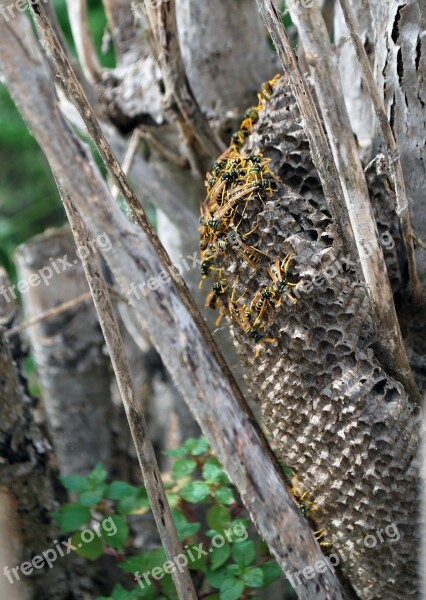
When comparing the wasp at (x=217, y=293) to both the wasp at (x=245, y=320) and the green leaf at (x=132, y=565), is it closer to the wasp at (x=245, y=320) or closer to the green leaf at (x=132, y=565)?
the wasp at (x=245, y=320)

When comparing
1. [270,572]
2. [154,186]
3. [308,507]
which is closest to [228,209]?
[308,507]

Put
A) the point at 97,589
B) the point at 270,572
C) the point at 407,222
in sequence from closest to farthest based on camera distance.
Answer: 1. the point at 407,222
2. the point at 270,572
3. the point at 97,589

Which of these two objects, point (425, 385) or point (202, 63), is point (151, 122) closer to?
point (202, 63)

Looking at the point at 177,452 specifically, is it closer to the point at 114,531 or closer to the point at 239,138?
the point at 114,531

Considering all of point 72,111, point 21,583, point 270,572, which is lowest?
point 270,572

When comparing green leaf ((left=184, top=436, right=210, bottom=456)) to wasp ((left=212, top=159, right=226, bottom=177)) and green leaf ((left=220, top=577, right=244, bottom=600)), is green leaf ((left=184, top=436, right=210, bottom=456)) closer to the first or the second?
green leaf ((left=220, top=577, right=244, bottom=600))

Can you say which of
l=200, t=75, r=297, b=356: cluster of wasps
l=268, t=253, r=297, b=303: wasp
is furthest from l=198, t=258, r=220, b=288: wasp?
l=268, t=253, r=297, b=303: wasp

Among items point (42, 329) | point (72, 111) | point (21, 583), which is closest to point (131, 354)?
point (42, 329)
